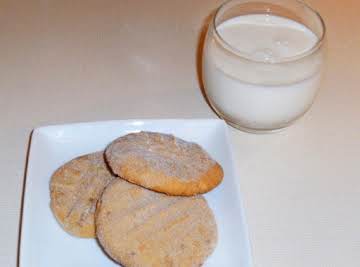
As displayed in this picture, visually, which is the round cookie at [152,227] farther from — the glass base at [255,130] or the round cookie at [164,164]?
the glass base at [255,130]

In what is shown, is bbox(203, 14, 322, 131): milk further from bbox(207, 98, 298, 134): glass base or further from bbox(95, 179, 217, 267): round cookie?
bbox(95, 179, 217, 267): round cookie

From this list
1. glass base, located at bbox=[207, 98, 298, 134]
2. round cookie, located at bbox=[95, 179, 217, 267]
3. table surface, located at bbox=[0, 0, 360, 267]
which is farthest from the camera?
glass base, located at bbox=[207, 98, 298, 134]

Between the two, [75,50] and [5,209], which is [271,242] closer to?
[5,209]

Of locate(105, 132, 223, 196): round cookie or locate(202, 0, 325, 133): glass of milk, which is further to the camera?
locate(202, 0, 325, 133): glass of milk

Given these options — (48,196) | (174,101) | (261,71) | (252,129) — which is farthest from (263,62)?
(48,196)

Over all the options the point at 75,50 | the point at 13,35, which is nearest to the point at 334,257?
the point at 75,50

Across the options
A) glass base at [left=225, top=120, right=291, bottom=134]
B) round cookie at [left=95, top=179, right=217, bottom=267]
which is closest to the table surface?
glass base at [left=225, top=120, right=291, bottom=134]
